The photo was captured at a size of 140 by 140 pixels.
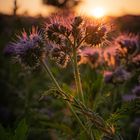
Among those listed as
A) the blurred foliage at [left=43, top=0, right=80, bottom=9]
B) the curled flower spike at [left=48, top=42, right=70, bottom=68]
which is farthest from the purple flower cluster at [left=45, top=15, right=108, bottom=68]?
the blurred foliage at [left=43, top=0, right=80, bottom=9]

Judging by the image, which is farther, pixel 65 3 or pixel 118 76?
pixel 65 3

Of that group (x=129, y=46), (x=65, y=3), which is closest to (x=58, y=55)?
(x=129, y=46)

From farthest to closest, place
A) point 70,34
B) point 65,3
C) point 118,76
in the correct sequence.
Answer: point 65,3, point 118,76, point 70,34

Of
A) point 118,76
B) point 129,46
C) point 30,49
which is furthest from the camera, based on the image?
point 118,76

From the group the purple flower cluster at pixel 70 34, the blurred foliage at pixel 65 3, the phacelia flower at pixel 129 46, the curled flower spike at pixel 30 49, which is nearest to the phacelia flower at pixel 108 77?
the phacelia flower at pixel 129 46

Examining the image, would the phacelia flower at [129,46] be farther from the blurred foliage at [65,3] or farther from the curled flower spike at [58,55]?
the blurred foliage at [65,3]

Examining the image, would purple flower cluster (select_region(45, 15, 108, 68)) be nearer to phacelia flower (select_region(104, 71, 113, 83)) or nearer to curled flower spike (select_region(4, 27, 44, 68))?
curled flower spike (select_region(4, 27, 44, 68))

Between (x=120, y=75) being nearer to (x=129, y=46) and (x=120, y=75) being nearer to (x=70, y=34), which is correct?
(x=129, y=46)

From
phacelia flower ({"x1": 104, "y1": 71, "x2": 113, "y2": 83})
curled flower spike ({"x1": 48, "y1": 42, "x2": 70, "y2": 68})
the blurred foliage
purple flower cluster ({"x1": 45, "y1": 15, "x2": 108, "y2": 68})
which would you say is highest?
the blurred foliage
